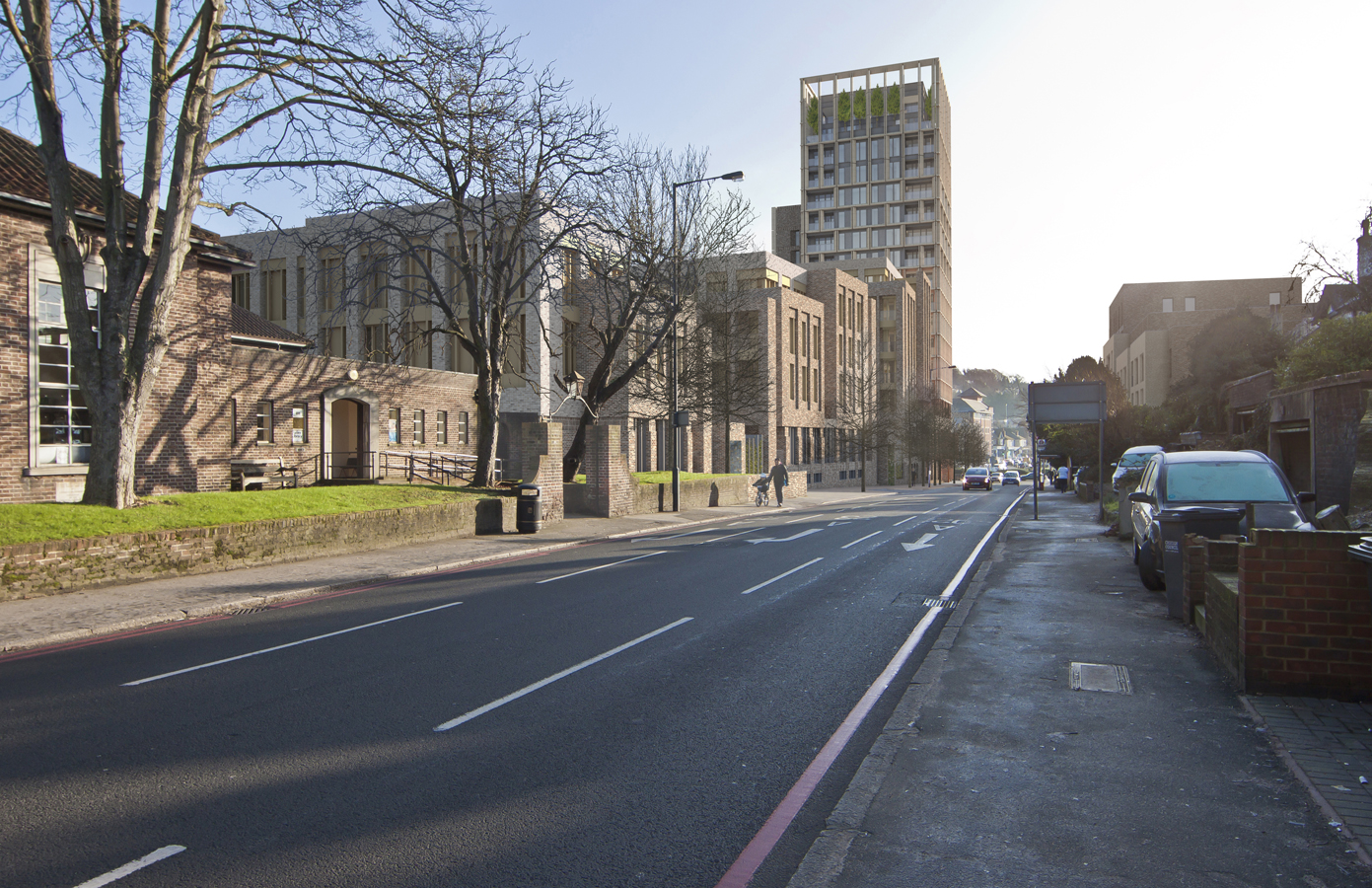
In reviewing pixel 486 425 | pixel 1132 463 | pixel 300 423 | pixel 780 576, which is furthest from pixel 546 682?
pixel 300 423

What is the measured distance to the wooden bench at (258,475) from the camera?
79.8 feet

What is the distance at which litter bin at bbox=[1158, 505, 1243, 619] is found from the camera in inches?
375

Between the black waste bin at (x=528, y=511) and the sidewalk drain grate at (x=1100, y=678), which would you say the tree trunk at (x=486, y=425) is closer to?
the black waste bin at (x=528, y=511)

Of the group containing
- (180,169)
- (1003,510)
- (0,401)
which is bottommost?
(1003,510)

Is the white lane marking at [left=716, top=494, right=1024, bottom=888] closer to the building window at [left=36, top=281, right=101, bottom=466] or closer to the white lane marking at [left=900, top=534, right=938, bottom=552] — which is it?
the white lane marking at [left=900, top=534, right=938, bottom=552]

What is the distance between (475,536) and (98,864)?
55.1 feet

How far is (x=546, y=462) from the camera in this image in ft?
78.6

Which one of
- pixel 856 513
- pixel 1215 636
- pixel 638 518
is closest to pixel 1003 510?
pixel 856 513

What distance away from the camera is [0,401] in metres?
18.2

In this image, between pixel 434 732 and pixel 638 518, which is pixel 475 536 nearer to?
pixel 638 518

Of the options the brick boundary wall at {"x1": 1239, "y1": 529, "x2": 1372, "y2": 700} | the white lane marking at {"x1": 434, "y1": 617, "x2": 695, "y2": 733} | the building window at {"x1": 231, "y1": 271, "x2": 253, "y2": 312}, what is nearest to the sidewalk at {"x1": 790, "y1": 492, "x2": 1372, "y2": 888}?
the brick boundary wall at {"x1": 1239, "y1": 529, "x2": 1372, "y2": 700}

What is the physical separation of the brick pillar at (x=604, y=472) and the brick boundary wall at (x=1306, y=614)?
21547 mm

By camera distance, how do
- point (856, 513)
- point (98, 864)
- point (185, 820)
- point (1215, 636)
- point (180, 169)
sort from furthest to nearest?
point (856, 513) → point (180, 169) → point (1215, 636) → point (185, 820) → point (98, 864)

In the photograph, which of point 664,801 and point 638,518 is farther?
point 638,518
